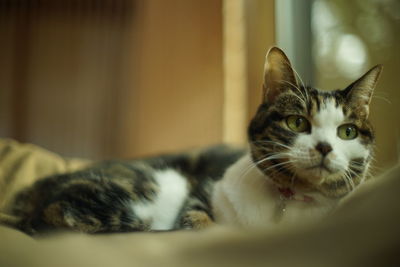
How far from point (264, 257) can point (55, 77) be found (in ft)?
8.92

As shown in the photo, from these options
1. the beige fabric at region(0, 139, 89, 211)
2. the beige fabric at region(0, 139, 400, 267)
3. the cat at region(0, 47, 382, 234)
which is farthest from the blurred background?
the beige fabric at region(0, 139, 400, 267)

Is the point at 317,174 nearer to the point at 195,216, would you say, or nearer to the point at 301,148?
the point at 301,148

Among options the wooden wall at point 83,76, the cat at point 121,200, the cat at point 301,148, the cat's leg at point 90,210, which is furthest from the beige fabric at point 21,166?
the wooden wall at point 83,76

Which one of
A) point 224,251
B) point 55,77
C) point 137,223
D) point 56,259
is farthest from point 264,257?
point 55,77

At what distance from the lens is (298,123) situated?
62 centimetres

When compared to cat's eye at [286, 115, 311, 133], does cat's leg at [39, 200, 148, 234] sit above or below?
below

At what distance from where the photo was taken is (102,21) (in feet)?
9.11

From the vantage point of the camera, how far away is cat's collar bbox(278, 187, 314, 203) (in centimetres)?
64

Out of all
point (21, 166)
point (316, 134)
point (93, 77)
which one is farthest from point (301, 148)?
point (93, 77)

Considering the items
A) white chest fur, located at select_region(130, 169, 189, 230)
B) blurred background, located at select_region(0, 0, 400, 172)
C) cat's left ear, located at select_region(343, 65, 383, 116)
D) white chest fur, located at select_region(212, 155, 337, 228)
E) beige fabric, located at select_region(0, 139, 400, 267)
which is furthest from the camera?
blurred background, located at select_region(0, 0, 400, 172)

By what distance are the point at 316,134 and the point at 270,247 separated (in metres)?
0.30

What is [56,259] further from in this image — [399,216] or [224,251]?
[399,216]

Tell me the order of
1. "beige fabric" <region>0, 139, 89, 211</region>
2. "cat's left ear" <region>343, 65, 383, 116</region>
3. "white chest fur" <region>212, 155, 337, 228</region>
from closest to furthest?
"cat's left ear" <region>343, 65, 383, 116</region> → "white chest fur" <region>212, 155, 337, 228</region> → "beige fabric" <region>0, 139, 89, 211</region>

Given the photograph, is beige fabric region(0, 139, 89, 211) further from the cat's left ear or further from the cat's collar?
the cat's left ear
